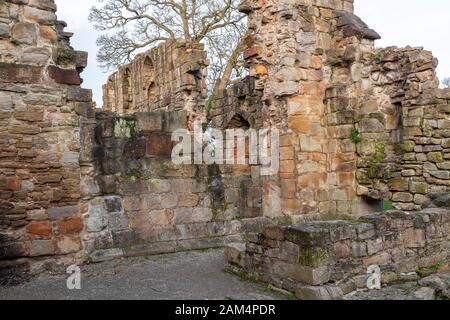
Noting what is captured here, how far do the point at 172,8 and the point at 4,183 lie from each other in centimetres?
1631

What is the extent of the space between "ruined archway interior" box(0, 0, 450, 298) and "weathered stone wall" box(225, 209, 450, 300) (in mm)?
18

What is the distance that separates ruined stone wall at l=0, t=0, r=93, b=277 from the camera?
18.9ft

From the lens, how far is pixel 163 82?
595 inches

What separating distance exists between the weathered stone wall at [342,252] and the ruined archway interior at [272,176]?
18mm

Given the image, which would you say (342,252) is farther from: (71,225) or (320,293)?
(71,225)

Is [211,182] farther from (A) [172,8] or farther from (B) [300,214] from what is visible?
(A) [172,8]

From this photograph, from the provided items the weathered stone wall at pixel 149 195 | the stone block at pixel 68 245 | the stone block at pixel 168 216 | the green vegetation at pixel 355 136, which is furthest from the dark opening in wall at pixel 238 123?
the stone block at pixel 68 245

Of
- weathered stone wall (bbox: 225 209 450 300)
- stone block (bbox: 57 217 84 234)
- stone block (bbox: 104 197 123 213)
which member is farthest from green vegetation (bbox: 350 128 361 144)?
stone block (bbox: 57 217 84 234)

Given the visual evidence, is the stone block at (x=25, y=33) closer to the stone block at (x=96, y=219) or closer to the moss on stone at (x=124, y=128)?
the moss on stone at (x=124, y=128)

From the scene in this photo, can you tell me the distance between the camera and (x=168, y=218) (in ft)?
24.1

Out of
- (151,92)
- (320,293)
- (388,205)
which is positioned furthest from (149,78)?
(320,293)

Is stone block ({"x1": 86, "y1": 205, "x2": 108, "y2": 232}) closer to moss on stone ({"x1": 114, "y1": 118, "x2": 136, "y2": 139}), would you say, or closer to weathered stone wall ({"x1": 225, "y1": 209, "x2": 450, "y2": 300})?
moss on stone ({"x1": 114, "y1": 118, "x2": 136, "y2": 139})

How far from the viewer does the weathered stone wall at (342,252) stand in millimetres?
4699
